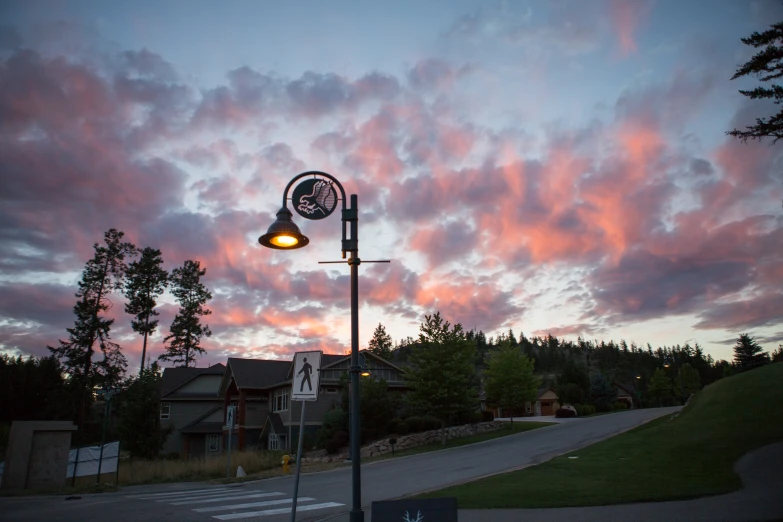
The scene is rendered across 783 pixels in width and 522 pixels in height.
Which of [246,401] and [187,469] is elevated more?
[246,401]

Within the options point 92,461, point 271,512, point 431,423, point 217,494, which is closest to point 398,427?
point 431,423

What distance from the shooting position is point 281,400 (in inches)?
1784

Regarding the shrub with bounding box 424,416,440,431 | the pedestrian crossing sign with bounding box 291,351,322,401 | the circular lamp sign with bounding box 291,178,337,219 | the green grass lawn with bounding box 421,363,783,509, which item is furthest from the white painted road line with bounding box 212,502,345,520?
the shrub with bounding box 424,416,440,431

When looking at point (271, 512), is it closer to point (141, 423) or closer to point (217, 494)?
point (217, 494)

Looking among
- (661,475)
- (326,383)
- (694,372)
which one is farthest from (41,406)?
(694,372)

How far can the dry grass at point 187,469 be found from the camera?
25.9 meters

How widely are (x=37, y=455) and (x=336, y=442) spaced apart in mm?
16546

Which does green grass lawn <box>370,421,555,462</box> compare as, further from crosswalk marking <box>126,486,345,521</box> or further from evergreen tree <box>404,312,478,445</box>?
crosswalk marking <box>126,486,345,521</box>

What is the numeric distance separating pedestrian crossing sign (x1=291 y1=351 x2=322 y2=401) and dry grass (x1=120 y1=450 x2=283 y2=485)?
2120cm

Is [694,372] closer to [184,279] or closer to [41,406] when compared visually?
[184,279]

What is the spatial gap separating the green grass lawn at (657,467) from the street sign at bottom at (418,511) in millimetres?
6167

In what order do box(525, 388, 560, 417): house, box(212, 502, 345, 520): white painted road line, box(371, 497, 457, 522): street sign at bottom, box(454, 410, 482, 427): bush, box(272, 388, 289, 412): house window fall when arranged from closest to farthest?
1. box(371, 497, 457, 522): street sign at bottom
2. box(212, 502, 345, 520): white painted road line
3. box(454, 410, 482, 427): bush
4. box(272, 388, 289, 412): house window
5. box(525, 388, 560, 417): house

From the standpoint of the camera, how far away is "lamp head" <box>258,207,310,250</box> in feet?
25.7

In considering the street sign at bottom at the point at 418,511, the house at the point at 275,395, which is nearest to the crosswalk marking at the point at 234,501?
the street sign at bottom at the point at 418,511
